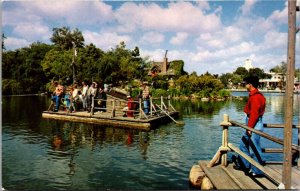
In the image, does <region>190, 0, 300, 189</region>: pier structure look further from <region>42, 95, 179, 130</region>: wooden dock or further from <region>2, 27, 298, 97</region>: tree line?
<region>2, 27, 298, 97</region>: tree line

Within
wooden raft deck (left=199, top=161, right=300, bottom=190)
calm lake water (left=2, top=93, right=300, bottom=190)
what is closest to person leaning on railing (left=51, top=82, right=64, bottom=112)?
calm lake water (left=2, top=93, right=300, bottom=190)

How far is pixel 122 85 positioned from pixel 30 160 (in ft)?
163

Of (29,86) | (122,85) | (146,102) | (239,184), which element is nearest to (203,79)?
(122,85)

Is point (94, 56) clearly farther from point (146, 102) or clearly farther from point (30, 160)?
point (30, 160)

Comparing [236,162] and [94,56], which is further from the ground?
[94,56]

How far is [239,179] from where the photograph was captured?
7.47 m

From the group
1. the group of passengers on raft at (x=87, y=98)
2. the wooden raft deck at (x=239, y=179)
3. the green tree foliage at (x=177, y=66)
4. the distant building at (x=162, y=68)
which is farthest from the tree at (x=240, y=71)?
the wooden raft deck at (x=239, y=179)

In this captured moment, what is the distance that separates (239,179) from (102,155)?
609 centimetres

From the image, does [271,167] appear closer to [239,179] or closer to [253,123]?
[239,179]

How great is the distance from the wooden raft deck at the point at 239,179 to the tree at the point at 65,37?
68.7 metres

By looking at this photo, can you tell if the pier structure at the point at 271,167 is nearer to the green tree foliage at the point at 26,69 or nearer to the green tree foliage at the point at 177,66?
the green tree foliage at the point at 26,69

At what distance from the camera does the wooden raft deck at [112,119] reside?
18.7 m

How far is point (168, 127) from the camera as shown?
1952 cm

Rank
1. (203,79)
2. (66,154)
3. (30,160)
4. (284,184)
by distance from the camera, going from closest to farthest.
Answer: (284,184) → (30,160) → (66,154) → (203,79)
